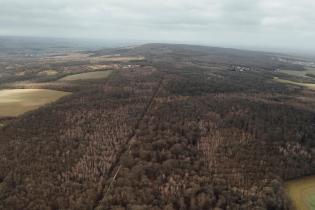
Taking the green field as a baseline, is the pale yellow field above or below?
above

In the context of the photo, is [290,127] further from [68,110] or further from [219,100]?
[68,110]

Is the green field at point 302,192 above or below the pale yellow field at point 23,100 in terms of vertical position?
below

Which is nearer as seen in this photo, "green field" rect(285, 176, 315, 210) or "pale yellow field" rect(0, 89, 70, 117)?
"green field" rect(285, 176, 315, 210)

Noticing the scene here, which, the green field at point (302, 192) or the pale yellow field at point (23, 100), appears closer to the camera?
the green field at point (302, 192)

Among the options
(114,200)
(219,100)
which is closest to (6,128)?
(114,200)
